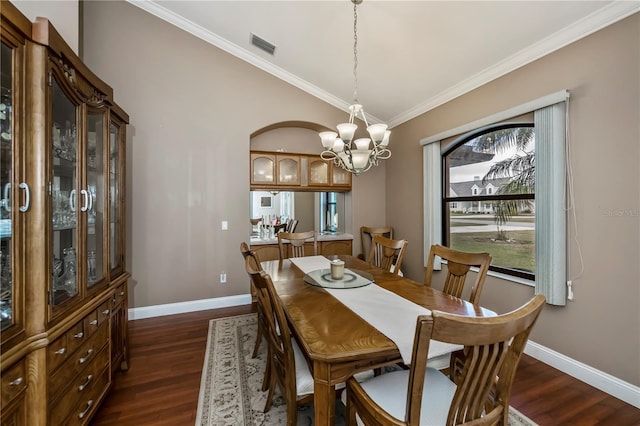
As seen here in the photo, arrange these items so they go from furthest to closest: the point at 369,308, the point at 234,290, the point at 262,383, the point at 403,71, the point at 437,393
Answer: the point at 234,290 → the point at 403,71 → the point at 262,383 → the point at 369,308 → the point at 437,393

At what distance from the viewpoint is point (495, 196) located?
2998mm

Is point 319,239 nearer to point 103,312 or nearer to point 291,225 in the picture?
point 291,225

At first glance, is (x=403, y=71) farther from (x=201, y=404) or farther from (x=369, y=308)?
(x=201, y=404)

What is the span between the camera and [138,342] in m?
2.76

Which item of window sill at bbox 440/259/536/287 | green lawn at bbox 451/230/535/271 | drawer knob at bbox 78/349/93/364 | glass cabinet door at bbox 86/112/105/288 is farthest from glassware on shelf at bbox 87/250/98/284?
green lawn at bbox 451/230/535/271

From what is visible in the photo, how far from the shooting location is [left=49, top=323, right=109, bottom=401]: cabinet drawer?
1.27 m

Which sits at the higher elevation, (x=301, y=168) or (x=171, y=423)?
(x=301, y=168)

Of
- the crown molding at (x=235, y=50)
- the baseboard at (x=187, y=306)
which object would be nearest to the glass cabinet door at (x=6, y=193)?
the baseboard at (x=187, y=306)

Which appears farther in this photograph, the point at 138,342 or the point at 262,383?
the point at 138,342

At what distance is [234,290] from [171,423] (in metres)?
2.11

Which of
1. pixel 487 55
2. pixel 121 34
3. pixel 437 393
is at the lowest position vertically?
pixel 437 393

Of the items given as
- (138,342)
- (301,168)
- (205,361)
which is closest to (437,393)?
(205,361)

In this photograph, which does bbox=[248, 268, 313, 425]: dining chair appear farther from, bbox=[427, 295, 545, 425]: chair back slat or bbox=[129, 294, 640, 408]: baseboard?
bbox=[129, 294, 640, 408]: baseboard

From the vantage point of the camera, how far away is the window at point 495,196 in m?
2.72
